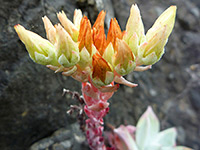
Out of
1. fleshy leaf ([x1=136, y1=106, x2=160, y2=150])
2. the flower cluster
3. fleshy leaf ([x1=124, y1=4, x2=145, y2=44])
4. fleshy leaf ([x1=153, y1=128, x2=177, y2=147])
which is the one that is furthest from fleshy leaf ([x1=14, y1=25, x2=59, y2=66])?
fleshy leaf ([x1=153, y1=128, x2=177, y2=147])

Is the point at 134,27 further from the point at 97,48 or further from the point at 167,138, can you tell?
the point at 167,138

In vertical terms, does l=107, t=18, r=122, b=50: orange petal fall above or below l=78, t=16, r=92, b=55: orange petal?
below

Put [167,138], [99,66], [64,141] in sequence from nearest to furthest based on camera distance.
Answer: [99,66] → [64,141] → [167,138]

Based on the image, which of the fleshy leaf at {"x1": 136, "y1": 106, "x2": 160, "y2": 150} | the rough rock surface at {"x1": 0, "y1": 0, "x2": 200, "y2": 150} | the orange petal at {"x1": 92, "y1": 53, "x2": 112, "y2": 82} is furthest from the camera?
the fleshy leaf at {"x1": 136, "y1": 106, "x2": 160, "y2": 150}

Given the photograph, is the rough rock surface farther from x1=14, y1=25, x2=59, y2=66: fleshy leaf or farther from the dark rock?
x1=14, y1=25, x2=59, y2=66: fleshy leaf

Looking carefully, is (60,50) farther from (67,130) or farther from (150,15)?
(150,15)

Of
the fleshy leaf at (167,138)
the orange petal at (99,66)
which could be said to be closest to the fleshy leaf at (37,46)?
the orange petal at (99,66)

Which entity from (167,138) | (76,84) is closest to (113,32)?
(76,84)

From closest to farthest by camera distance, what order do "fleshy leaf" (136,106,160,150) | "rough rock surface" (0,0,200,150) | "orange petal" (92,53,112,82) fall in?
1. "orange petal" (92,53,112,82)
2. "rough rock surface" (0,0,200,150)
3. "fleshy leaf" (136,106,160,150)
